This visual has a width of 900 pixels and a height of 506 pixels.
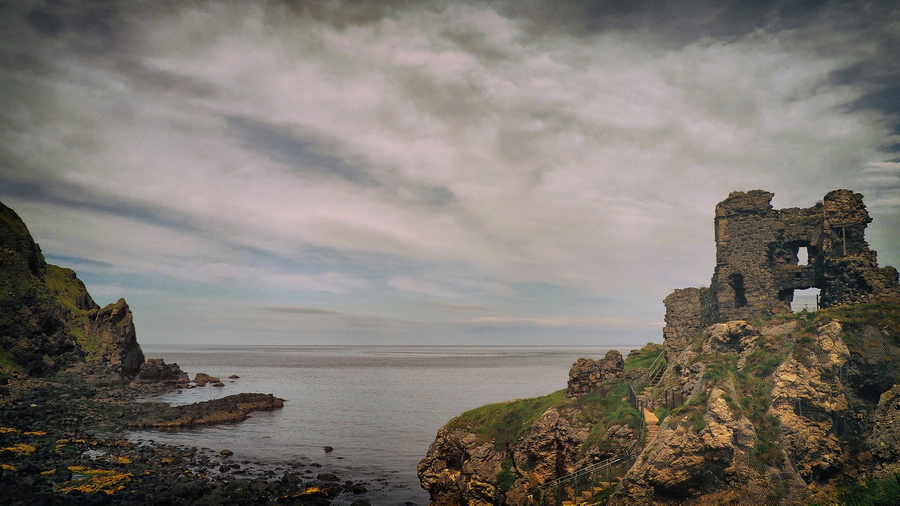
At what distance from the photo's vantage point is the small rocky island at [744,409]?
20828 millimetres

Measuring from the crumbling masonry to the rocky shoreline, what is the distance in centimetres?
3162

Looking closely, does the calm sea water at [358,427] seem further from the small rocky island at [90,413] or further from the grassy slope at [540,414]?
the grassy slope at [540,414]

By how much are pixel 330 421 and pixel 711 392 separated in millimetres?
56060

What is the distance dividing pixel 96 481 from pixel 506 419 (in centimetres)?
3116

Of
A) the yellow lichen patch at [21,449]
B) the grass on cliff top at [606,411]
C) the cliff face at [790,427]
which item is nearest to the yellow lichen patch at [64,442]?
the yellow lichen patch at [21,449]

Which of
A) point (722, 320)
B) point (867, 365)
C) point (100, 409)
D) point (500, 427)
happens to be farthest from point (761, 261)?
point (100, 409)

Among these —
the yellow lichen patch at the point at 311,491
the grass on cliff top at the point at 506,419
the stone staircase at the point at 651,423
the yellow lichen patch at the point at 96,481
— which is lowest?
the yellow lichen patch at the point at 311,491

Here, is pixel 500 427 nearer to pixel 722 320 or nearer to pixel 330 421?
pixel 722 320

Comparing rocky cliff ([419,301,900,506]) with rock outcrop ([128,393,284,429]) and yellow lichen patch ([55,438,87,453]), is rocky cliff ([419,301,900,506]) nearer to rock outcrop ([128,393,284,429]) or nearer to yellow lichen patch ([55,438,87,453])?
yellow lichen patch ([55,438,87,453])

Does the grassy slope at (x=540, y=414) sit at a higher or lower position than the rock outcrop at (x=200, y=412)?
higher

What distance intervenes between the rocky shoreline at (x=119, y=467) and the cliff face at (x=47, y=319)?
1052 cm

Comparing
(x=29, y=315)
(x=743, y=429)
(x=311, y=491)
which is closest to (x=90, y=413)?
(x=29, y=315)

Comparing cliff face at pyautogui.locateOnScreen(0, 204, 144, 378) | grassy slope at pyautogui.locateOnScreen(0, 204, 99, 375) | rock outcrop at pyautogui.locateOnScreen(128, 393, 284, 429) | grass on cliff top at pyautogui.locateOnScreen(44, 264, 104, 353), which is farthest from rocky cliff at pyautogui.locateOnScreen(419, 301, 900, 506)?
grass on cliff top at pyautogui.locateOnScreen(44, 264, 104, 353)

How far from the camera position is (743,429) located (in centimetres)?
2145
